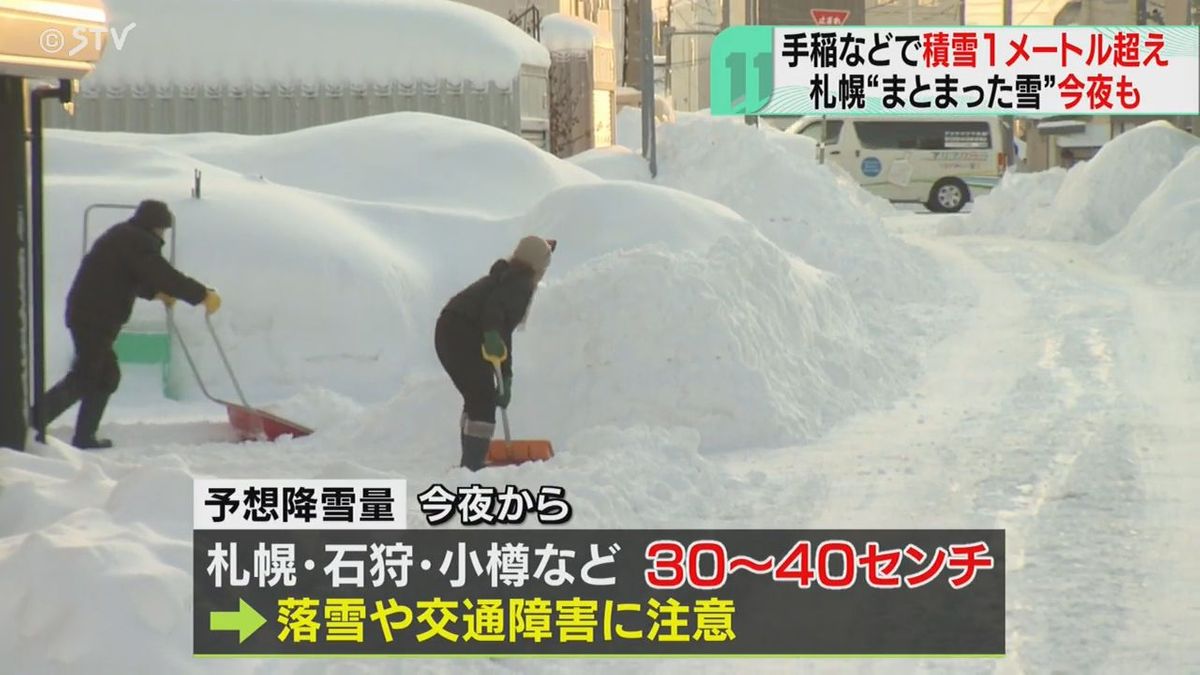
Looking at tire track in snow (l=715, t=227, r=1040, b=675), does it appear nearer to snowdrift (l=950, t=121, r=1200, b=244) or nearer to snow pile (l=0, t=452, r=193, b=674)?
snow pile (l=0, t=452, r=193, b=674)

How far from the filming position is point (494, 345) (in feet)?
27.3

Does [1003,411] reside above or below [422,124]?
below

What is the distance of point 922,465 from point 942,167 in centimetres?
2670

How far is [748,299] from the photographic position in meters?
11.4

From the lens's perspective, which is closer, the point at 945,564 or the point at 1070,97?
the point at 945,564

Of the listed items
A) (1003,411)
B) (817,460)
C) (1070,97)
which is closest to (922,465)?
(817,460)

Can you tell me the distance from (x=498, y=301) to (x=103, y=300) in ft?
9.05

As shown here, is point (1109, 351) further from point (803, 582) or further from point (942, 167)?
point (942, 167)

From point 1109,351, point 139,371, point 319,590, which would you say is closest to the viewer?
point 319,590

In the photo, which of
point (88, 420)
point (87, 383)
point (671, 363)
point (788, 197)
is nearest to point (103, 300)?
point (87, 383)

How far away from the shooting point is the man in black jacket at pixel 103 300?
9797 mm

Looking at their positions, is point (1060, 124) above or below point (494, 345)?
below

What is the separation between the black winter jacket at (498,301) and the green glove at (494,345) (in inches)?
1.9
